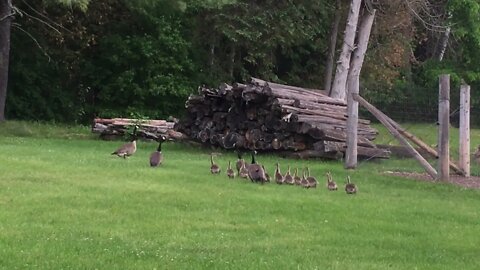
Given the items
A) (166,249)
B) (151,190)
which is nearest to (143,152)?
(151,190)

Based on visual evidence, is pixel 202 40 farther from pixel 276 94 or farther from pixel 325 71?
pixel 276 94

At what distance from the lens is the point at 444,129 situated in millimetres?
16734

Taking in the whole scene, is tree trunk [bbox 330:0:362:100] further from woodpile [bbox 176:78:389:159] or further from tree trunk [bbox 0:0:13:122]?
tree trunk [bbox 0:0:13:122]

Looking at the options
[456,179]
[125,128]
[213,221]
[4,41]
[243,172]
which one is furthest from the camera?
[4,41]

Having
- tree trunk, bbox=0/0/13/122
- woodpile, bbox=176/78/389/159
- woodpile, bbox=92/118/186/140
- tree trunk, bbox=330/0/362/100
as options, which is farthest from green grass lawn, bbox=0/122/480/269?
tree trunk, bbox=0/0/13/122

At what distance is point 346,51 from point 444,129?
40.6ft

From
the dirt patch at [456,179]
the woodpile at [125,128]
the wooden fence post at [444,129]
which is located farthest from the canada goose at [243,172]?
the woodpile at [125,128]

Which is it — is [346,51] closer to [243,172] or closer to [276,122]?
[276,122]

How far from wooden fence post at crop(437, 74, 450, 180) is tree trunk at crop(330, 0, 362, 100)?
1123 cm

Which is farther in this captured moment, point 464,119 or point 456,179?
point 464,119

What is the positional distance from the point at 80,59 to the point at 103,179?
84.9 ft

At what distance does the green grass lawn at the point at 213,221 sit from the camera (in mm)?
8875

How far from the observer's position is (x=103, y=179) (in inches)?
595

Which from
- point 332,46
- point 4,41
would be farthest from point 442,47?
point 4,41
